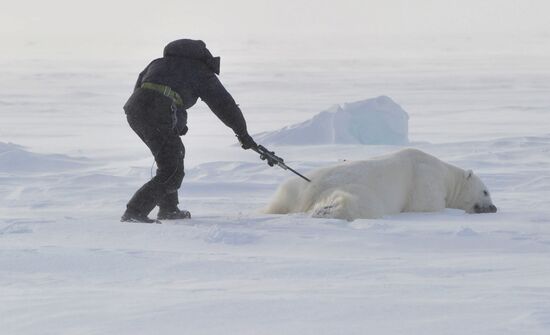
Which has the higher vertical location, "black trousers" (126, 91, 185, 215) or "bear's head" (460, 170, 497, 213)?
"black trousers" (126, 91, 185, 215)

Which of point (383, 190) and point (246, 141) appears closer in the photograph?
point (246, 141)

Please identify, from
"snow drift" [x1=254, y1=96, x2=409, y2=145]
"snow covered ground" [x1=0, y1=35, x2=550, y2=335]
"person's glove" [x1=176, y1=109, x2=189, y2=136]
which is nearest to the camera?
"snow covered ground" [x1=0, y1=35, x2=550, y2=335]

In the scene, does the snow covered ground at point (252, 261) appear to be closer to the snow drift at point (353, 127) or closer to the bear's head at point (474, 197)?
the bear's head at point (474, 197)

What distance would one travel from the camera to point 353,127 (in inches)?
551

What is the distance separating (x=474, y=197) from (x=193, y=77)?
217 cm

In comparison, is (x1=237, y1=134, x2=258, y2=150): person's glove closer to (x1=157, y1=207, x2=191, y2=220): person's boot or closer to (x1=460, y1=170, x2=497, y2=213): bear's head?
(x1=157, y1=207, x2=191, y2=220): person's boot

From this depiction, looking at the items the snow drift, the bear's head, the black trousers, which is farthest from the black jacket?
the snow drift

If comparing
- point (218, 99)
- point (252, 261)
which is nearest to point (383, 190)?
point (218, 99)

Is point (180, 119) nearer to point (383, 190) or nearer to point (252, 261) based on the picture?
point (383, 190)

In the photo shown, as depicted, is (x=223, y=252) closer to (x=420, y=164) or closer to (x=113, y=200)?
(x=420, y=164)

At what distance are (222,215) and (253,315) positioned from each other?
3277 millimetres

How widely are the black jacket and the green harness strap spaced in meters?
0.02

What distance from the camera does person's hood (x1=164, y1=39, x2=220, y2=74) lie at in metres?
4.99

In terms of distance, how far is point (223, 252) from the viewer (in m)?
3.79
